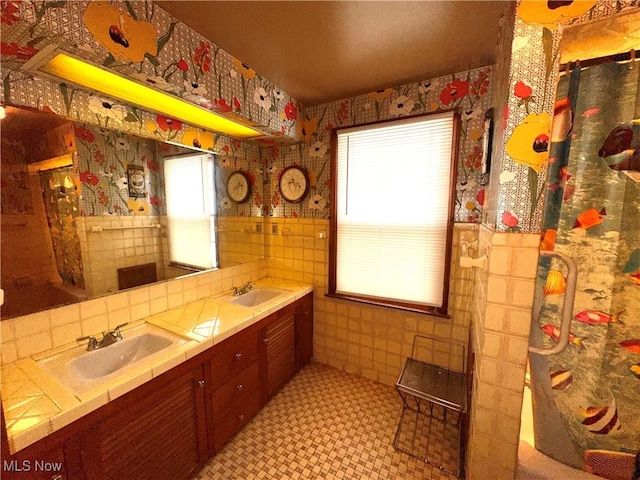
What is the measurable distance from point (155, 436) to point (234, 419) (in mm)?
533

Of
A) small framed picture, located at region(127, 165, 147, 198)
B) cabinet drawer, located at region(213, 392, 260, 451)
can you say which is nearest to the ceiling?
small framed picture, located at region(127, 165, 147, 198)

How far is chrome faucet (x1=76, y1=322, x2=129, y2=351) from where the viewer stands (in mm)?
1240

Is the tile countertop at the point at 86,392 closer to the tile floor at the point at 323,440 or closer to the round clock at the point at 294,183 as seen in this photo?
the tile floor at the point at 323,440

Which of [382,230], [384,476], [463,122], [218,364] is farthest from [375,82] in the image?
[384,476]

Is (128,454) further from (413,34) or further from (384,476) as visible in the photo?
(413,34)

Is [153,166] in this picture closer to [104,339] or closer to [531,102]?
[104,339]

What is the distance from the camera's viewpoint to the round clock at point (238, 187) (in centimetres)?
226

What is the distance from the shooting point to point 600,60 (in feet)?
2.95

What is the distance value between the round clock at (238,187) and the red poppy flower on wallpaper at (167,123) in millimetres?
575

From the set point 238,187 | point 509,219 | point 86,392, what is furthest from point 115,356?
point 509,219

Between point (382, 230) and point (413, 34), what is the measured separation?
1.24 metres

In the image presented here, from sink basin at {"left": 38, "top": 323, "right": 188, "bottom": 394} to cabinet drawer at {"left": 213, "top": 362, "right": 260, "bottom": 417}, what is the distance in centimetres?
43

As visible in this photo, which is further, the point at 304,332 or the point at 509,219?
the point at 304,332

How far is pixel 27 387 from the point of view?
96 centimetres
